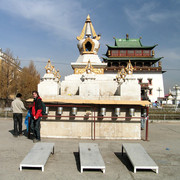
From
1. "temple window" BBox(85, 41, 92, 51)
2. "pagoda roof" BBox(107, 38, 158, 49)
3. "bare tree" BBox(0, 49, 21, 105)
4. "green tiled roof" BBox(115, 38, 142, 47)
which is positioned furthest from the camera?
"green tiled roof" BBox(115, 38, 142, 47)

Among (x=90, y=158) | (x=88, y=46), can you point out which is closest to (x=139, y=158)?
(x=90, y=158)

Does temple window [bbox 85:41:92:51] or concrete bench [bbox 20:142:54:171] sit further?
temple window [bbox 85:41:92:51]

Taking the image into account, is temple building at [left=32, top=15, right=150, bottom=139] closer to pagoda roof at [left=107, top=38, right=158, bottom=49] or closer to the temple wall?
the temple wall

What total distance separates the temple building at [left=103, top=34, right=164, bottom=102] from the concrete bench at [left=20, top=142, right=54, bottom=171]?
51.0 meters

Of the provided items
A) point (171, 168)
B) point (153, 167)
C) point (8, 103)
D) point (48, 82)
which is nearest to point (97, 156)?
point (153, 167)

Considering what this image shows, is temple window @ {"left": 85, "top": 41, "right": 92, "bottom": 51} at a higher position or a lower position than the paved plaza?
higher

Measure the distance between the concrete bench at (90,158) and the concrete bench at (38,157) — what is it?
0.82 meters

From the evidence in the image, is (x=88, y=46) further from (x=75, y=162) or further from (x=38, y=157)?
(x=38, y=157)

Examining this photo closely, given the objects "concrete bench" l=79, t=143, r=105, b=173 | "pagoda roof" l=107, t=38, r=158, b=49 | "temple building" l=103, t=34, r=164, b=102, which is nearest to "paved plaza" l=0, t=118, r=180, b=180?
"concrete bench" l=79, t=143, r=105, b=173

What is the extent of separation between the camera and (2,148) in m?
5.94

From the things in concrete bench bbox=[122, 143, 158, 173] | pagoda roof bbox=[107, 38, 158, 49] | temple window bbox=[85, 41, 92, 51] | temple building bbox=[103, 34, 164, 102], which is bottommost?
concrete bench bbox=[122, 143, 158, 173]

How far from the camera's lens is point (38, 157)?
4.36 meters

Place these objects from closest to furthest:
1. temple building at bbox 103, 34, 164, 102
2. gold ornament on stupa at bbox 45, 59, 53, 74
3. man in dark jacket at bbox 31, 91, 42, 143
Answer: man in dark jacket at bbox 31, 91, 42, 143, gold ornament on stupa at bbox 45, 59, 53, 74, temple building at bbox 103, 34, 164, 102

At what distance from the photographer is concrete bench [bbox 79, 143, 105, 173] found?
4.08m
